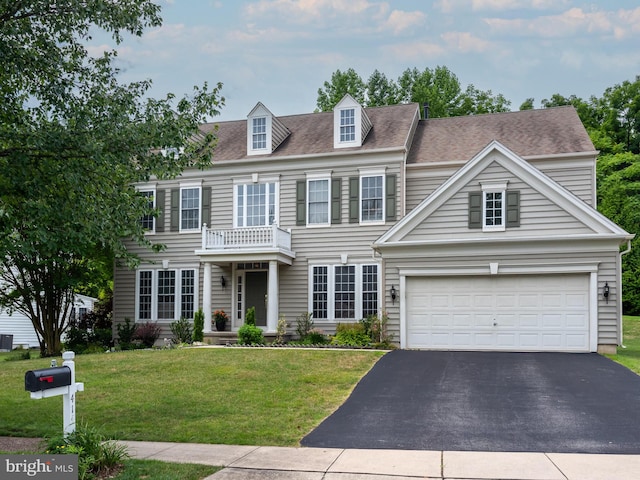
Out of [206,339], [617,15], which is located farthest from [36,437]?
[617,15]

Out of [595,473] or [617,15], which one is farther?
[617,15]

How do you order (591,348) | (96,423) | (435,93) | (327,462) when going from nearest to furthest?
(327,462) < (96,423) < (591,348) < (435,93)

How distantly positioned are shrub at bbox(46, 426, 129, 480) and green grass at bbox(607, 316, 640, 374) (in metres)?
11.5

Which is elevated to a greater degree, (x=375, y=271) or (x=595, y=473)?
(x=375, y=271)

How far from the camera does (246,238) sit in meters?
22.1

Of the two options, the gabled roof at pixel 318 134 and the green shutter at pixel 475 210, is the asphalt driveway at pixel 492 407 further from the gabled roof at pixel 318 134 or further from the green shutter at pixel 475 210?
the gabled roof at pixel 318 134

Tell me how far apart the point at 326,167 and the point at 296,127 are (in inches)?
137

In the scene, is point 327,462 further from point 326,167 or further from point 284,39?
point 284,39

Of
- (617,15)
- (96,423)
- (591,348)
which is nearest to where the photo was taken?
(96,423)

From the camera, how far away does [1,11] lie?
31.2ft

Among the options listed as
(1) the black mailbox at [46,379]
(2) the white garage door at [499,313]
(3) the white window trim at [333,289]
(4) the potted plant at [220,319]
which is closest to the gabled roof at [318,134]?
(3) the white window trim at [333,289]

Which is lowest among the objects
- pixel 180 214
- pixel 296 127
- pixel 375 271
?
pixel 375 271

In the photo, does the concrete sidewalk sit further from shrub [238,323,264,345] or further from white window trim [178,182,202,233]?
white window trim [178,182,202,233]

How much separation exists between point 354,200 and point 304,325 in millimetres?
4646
